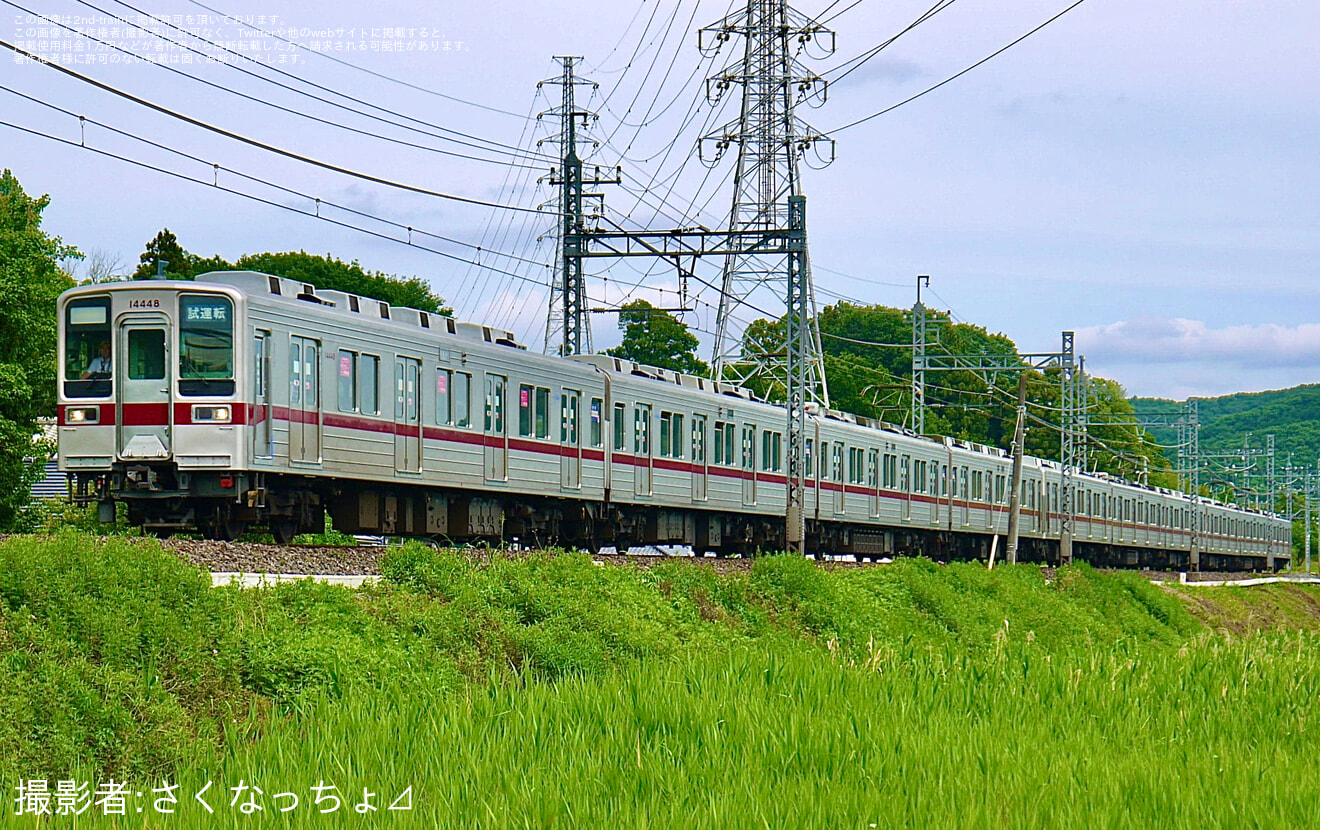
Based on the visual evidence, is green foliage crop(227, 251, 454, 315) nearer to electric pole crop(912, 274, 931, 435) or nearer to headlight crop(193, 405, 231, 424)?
electric pole crop(912, 274, 931, 435)

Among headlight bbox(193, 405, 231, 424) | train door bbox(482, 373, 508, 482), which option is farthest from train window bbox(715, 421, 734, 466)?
headlight bbox(193, 405, 231, 424)

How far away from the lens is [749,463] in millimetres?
28578

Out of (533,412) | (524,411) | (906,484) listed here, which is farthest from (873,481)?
(524,411)

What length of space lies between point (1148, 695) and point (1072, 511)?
1262 inches

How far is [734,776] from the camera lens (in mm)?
7281

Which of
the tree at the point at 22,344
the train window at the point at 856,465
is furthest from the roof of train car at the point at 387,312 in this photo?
the tree at the point at 22,344

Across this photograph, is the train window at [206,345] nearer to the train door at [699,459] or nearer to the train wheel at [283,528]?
the train wheel at [283,528]

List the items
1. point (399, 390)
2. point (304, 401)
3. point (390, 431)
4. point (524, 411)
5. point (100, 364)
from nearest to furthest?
point (100, 364), point (304, 401), point (390, 431), point (399, 390), point (524, 411)

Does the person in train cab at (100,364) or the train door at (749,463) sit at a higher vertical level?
the person in train cab at (100,364)

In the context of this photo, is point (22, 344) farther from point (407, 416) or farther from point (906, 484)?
point (906, 484)

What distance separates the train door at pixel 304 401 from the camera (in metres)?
16.5

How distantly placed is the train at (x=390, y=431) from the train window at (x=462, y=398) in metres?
0.03

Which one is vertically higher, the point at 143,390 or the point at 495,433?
the point at 143,390

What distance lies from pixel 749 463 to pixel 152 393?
1439 centimetres
